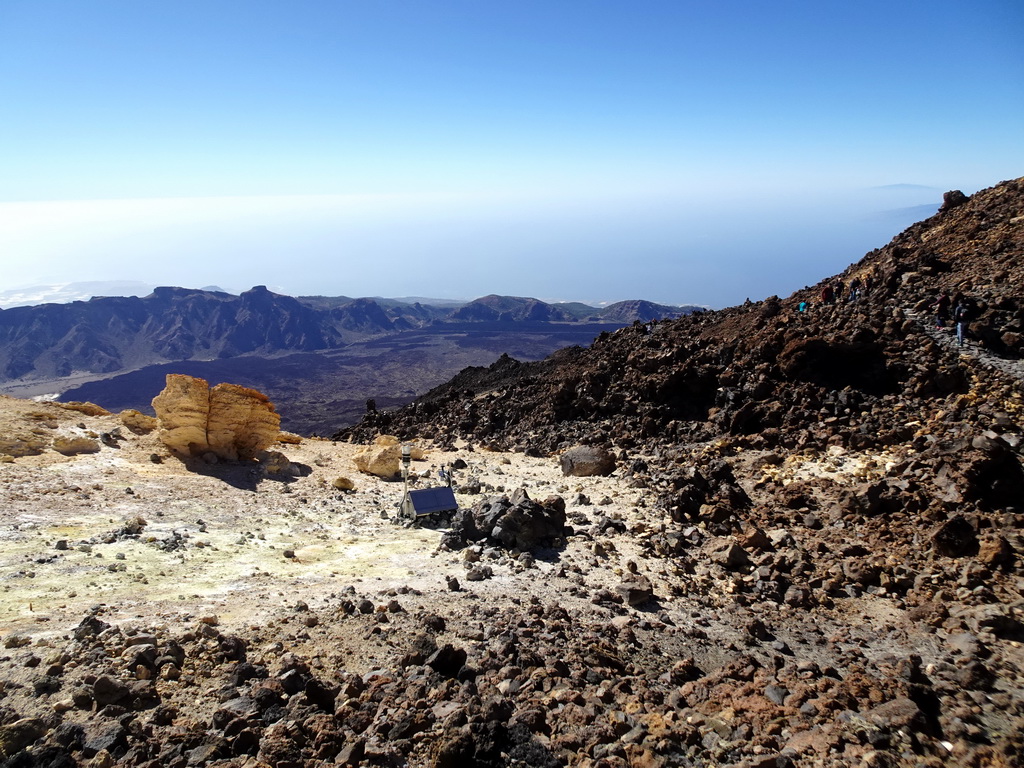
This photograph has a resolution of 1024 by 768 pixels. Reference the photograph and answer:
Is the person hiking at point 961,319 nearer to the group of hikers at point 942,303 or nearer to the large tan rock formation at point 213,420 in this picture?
the group of hikers at point 942,303

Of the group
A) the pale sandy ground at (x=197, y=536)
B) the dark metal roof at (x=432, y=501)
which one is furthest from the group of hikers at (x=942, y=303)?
the dark metal roof at (x=432, y=501)

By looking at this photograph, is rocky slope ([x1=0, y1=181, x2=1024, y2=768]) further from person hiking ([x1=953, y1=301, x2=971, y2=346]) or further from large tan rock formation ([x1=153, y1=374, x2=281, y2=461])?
large tan rock formation ([x1=153, y1=374, x2=281, y2=461])

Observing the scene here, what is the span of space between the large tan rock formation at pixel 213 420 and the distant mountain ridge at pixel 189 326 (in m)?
75.3

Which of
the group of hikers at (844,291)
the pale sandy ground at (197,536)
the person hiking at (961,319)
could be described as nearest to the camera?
the pale sandy ground at (197,536)

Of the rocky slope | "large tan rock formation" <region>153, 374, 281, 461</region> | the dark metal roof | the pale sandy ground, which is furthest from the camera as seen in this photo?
"large tan rock formation" <region>153, 374, 281, 461</region>

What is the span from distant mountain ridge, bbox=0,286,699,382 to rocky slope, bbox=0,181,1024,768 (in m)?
75.3

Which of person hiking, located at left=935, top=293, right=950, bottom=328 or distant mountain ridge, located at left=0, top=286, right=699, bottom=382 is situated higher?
person hiking, located at left=935, top=293, right=950, bottom=328

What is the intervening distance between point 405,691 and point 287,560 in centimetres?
450

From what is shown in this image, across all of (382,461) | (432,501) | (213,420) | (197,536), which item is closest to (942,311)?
(432,501)

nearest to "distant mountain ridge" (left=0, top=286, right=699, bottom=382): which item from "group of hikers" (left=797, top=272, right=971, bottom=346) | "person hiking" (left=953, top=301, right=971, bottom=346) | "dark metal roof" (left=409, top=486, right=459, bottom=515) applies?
"group of hikers" (left=797, top=272, right=971, bottom=346)

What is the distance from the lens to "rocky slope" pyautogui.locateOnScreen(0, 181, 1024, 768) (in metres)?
5.43

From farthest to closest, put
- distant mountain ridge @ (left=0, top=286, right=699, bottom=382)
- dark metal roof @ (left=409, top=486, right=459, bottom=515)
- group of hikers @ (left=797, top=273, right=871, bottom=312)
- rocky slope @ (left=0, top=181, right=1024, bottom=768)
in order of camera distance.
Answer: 1. distant mountain ridge @ (left=0, top=286, right=699, bottom=382)
2. group of hikers @ (left=797, top=273, right=871, bottom=312)
3. dark metal roof @ (left=409, top=486, right=459, bottom=515)
4. rocky slope @ (left=0, top=181, right=1024, bottom=768)

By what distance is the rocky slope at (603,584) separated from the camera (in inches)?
214

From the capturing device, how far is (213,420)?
15664 millimetres
